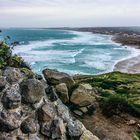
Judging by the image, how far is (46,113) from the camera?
13.5m

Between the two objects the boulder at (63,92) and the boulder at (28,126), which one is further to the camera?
the boulder at (63,92)

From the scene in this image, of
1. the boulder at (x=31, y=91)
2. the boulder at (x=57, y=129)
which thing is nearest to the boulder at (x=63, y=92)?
the boulder at (x=31, y=91)

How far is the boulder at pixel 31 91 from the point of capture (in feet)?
43.7

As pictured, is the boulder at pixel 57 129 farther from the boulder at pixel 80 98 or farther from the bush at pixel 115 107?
the bush at pixel 115 107

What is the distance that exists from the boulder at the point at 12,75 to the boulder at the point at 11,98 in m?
0.45

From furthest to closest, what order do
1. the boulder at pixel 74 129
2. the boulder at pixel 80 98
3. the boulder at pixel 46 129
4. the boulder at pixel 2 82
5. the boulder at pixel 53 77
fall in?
1. the boulder at pixel 53 77
2. the boulder at pixel 80 98
3. the boulder at pixel 74 129
4. the boulder at pixel 46 129
5. the boulder at pixel 2 82

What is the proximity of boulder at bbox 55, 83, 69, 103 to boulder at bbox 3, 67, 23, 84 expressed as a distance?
3.06 meters

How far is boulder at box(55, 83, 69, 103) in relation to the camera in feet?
55.1

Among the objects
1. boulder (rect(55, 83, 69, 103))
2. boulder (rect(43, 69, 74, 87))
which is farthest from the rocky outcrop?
boulder (rect(43, 69, 74, 87))

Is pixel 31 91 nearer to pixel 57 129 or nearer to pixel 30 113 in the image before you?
pixel 30 113

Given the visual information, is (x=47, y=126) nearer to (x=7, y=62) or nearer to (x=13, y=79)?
(x=13, y=79)

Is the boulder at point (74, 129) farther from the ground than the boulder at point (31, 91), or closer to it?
closer to it

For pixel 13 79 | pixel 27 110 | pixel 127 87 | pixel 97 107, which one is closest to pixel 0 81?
pixel 13 79

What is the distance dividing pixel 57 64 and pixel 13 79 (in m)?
51.5
